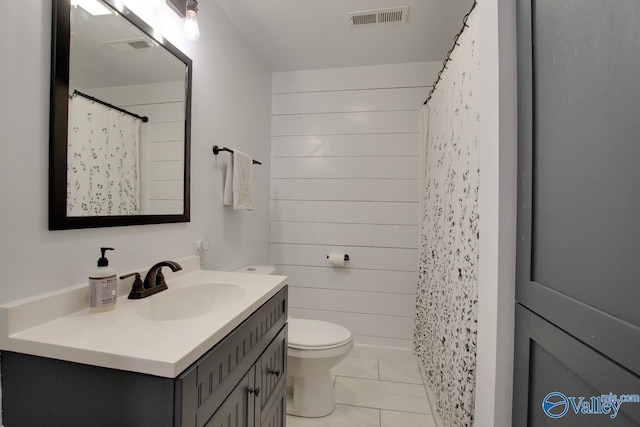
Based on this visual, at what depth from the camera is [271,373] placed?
3.72 ft

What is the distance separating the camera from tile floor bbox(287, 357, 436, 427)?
1.58 m

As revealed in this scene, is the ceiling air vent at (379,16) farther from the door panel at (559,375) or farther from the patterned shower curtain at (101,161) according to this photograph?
the door panel at (559,375)

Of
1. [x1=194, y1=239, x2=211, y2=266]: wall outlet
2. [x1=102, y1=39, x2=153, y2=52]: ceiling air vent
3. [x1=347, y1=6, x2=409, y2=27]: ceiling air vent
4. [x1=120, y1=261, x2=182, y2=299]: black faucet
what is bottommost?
[x1=120, y1=261, x2=182, y2=299]: black faucet

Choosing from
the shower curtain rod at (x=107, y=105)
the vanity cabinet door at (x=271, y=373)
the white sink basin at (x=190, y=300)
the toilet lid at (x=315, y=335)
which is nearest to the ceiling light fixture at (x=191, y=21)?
the shower curtain rod at (x=107, y=105)

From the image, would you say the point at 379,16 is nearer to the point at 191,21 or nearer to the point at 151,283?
the point at 191,21

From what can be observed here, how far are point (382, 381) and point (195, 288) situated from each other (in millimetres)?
1550

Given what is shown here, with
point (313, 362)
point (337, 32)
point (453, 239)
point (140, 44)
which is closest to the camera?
point (140, 44)

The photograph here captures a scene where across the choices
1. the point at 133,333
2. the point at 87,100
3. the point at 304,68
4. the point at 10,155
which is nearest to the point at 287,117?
the point at 304,68

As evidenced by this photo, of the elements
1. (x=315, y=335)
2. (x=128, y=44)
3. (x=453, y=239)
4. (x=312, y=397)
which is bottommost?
(x=312, y=397)

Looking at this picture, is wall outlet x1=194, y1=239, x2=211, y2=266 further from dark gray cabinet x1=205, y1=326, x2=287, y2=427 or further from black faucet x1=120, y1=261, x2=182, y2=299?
dark gray cabinet x1=205, y1=326, x2=287, y2=427

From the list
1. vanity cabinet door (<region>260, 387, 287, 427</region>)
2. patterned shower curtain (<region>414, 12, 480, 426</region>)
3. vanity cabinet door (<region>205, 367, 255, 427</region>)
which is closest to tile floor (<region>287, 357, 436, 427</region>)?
patterned shower curtain (<region>414, 12, 480, 426</region>)

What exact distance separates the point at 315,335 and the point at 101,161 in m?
1.36

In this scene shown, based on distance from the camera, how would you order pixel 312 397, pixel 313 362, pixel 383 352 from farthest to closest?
1. pixel 383 352
2. pixel 312 397
3. pixel 313 362

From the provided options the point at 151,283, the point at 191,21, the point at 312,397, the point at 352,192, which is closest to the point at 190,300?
the point at 151,283
